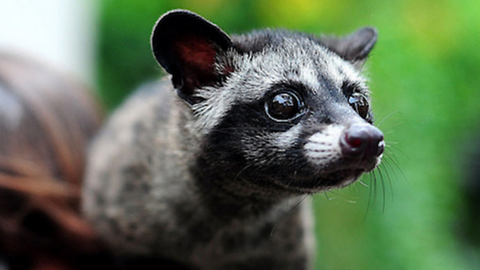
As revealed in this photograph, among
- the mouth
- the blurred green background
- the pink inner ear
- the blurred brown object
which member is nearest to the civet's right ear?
the pink inner ear

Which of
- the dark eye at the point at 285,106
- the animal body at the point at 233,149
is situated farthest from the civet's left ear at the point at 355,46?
the dark eye at the point at 285,106

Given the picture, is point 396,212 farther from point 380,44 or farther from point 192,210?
point 192,210

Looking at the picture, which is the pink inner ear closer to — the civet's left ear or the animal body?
the animal body

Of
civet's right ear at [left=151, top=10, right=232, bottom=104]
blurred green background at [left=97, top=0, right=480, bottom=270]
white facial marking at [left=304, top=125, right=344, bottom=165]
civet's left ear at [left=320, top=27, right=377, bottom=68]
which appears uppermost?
blurred green background at [left=97, top=0, right=480, bottom=270]

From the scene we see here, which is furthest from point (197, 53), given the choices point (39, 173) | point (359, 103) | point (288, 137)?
point (39, 173)

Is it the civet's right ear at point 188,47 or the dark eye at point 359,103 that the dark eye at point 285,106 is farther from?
the civet's right ear at point 188,47

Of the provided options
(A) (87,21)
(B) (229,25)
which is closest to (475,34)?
(B) (229,25)
